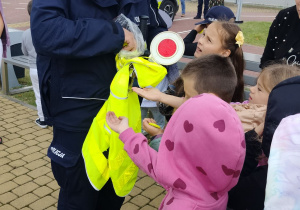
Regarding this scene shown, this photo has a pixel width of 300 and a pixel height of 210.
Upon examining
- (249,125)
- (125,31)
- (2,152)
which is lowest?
(2,152)

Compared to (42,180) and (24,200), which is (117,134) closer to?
(24,200)

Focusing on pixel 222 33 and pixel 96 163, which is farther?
pixel 222 33

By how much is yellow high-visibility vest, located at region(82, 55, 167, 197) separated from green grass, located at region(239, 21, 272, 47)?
360 inches

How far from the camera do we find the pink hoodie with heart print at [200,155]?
4.59 feet

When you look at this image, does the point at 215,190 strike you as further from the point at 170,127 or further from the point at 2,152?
the point at 2,152

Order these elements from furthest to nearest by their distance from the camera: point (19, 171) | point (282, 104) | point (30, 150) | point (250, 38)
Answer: point (250, 38) < point (30, 150) < point (19, 171) < point (282, 104)

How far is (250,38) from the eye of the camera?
11289mm

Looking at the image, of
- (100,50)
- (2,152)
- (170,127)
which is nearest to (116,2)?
(100,50)

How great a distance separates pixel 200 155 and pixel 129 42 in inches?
30.2

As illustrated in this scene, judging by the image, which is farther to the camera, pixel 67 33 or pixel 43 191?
pixel 43 191

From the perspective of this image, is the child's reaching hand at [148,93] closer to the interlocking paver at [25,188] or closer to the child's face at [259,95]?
the child's face at [259,95]

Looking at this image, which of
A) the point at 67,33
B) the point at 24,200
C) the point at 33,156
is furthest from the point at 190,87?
the point at 33,156

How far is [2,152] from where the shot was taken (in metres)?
4.20

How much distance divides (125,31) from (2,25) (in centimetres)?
233
